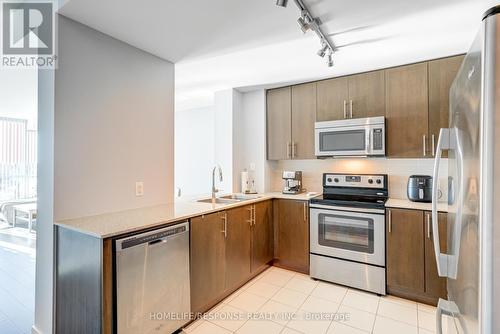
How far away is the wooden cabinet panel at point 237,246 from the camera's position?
8.06ft

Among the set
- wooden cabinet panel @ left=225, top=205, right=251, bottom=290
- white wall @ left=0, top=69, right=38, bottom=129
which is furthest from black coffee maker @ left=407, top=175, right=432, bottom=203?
white wall @ left=0, top=69, right=38, bottom=129

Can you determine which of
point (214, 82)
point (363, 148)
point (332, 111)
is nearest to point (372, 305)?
point (363, 148)

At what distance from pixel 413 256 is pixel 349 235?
577 mm

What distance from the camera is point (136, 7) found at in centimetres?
167

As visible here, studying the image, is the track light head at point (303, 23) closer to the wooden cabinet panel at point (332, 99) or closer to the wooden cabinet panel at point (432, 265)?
the wooden cabinet panel at point (332, 99)

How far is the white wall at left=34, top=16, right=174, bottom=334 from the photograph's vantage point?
5.81 feet

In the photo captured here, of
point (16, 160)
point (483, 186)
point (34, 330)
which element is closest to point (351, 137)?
point (483, 186)

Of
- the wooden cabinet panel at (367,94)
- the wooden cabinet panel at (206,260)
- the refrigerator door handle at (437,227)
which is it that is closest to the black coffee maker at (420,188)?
the wooden cabinet panel at (367,94)

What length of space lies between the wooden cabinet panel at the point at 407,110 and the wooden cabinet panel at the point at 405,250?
713 mm

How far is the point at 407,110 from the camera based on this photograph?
271 centimetres

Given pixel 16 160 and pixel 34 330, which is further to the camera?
pixel 16 160

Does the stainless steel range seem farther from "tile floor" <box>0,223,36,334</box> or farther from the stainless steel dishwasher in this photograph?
"tile floor" <box>0,223,36,334</box>

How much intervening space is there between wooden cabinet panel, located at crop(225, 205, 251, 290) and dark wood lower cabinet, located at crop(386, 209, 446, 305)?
55.2 inches

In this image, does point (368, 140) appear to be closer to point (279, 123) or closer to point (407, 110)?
point (407, 110)
